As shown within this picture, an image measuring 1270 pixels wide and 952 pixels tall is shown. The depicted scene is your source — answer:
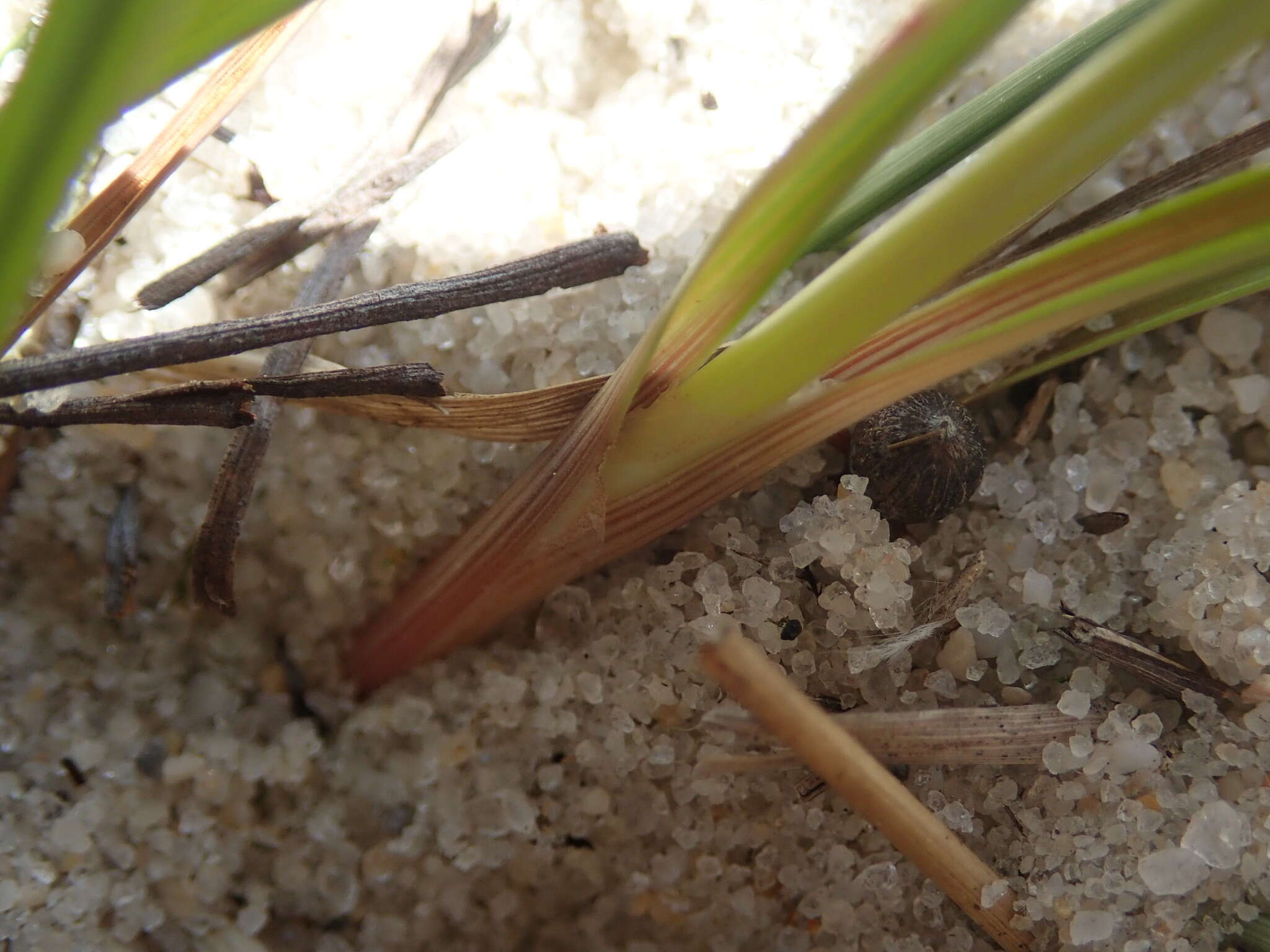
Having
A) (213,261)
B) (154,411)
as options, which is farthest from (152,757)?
(213,261)

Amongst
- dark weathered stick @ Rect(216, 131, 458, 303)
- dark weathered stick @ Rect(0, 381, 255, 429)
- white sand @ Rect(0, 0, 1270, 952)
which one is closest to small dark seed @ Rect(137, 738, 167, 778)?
white sand @ Rect(0, 0, 1270, 952)

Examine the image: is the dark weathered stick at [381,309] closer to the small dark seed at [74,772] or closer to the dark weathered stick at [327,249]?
the dark weathered stick at [327,249]

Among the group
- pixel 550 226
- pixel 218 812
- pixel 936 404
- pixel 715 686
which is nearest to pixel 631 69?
pixel 550 226

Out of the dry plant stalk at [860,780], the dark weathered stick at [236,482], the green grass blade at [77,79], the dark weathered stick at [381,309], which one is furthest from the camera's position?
the dark weathered stick at [236,482]

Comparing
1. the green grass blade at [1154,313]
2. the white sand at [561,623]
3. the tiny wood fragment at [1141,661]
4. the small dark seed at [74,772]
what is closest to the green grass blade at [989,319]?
the green grass blade at [1154,313]

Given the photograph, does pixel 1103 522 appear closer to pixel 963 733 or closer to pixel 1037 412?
pixel 1037 412
